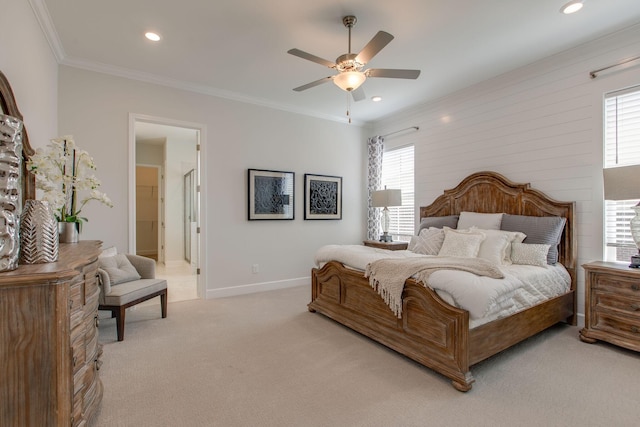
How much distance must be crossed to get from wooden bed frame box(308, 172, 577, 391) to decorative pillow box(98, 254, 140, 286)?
6.59ft

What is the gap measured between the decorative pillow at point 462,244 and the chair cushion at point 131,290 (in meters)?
3.19

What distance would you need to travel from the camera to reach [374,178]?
579 cm

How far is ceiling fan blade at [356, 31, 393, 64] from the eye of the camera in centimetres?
221

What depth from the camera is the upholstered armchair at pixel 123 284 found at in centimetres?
296

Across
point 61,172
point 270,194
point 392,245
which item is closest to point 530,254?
point 392,245

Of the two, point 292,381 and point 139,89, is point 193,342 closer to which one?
point 292,381

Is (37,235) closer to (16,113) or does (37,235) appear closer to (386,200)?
(16,113)

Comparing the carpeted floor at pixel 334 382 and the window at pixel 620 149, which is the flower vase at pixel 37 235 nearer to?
the carpeted floor at pixel 334 382

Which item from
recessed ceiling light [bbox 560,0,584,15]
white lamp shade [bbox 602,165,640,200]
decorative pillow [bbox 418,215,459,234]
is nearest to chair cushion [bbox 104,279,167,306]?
decorative pillow [bbox 418,215,459,234]

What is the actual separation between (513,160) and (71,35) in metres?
4.99

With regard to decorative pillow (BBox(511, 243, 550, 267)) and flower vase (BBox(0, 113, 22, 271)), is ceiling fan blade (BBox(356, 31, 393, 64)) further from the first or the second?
decorative pillow (BBox(511, 243, 550, 267))

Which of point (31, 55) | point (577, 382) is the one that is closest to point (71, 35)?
point (31, 55)

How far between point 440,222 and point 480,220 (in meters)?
0.56

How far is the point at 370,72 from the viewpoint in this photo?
9.07 ft
